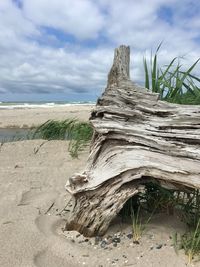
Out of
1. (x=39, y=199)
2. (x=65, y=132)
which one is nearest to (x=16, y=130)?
(x=65, y=132)

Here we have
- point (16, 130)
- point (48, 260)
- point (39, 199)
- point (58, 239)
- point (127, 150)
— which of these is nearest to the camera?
point (48, 260)

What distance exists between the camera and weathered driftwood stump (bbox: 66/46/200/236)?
9.12 ft

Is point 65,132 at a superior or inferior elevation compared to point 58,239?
superior

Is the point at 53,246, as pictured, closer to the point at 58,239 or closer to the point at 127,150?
the point at 58,239

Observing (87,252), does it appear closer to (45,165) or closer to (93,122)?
(93,122)

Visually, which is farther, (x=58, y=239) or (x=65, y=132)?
(x=65, y=132)

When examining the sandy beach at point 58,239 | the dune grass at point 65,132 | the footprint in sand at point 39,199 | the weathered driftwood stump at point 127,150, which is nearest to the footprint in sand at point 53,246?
the sandy beach at point 58,239

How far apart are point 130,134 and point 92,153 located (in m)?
0.41

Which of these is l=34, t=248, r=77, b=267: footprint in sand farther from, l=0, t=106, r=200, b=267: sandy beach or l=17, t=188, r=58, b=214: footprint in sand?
l=17, t=188, r=58, b=214: footprint in sand

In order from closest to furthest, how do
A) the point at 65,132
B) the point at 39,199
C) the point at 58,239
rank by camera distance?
the point at 58,239 → the point at 39,199 → the point at 65,132

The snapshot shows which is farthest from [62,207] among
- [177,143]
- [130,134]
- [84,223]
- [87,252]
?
[177,143]

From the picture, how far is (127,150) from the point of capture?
3.05 meters

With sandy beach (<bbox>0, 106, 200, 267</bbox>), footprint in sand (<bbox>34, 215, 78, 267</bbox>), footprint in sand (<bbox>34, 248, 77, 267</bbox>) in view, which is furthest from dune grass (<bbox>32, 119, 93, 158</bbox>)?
footprint in sand (<bbox>34, 248, 77, 267</bbox>)

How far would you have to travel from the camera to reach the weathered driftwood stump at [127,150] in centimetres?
278
